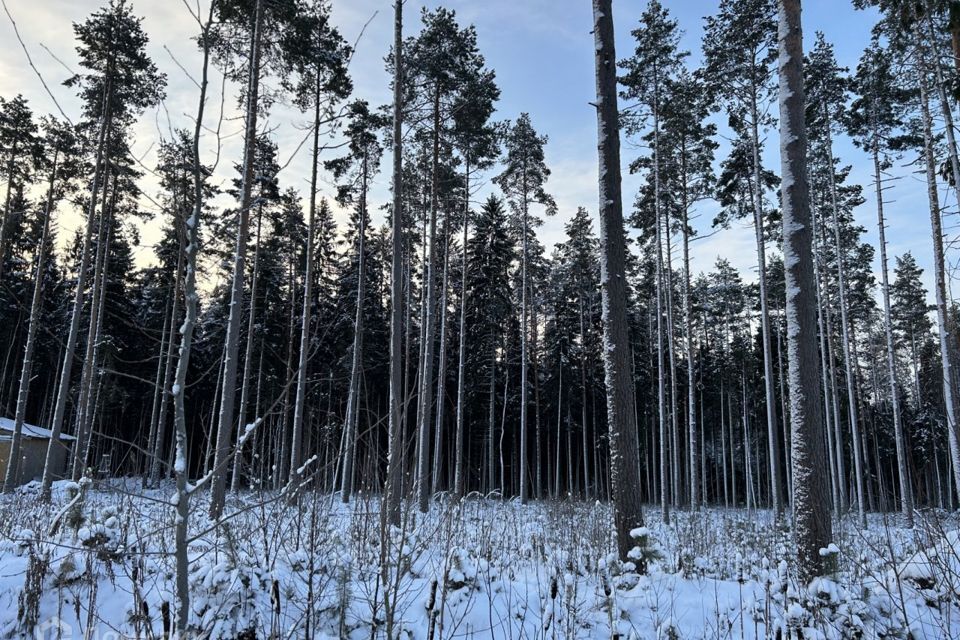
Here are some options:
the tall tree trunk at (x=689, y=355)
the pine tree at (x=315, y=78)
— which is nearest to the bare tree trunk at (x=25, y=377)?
the pine tree at (x=315, y=78)

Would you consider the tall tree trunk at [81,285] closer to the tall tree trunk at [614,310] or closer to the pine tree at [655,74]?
the tall tree trunk at [614,310]

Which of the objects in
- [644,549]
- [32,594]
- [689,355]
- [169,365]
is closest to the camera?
[169,365]

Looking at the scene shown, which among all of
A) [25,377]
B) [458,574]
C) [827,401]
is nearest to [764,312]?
[827,401]

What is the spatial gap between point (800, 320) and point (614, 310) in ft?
6.02

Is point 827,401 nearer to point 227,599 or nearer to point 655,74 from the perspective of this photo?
point 655,74

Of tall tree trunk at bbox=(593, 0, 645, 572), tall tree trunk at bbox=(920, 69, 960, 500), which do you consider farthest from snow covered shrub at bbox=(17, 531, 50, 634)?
tall tree trunk at bbox=(920, 69, 960, 500)

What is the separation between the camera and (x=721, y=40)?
14.9 m

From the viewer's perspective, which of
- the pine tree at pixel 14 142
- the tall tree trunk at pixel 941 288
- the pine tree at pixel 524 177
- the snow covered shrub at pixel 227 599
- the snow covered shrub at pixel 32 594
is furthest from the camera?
the pine tree at pixel 524 177

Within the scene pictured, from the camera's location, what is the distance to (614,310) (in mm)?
5730

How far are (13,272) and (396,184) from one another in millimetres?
25177

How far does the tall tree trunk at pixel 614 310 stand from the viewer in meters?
5.32

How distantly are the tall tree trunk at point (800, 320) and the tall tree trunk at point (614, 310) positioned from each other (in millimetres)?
1529

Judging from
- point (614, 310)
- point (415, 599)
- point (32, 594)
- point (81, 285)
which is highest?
point (81, 285)

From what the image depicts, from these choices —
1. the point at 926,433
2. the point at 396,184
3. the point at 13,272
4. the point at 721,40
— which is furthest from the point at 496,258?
the point at 926,433
